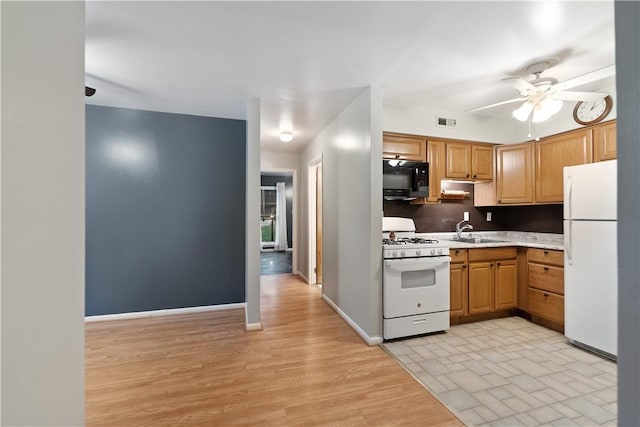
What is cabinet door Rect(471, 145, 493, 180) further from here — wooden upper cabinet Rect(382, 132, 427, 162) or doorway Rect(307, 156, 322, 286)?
doorway Rect(307, 156, 322, 286)

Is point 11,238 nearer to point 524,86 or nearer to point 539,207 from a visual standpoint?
point 524,86

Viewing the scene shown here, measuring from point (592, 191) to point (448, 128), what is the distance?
5.23 feet

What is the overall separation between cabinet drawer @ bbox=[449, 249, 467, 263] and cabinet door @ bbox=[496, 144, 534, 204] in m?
1.13

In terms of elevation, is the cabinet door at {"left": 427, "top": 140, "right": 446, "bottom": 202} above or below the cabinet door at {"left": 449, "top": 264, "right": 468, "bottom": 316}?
above

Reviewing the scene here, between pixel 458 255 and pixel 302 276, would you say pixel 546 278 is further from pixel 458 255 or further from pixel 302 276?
pixel 302 276

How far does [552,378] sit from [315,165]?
155 inches

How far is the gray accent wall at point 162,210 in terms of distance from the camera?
Answer: 10.7 ft

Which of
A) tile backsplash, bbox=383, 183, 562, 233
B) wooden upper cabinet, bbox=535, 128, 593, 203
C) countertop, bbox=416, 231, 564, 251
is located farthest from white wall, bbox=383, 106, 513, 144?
countertop, bbox=416, 231, 564, 251

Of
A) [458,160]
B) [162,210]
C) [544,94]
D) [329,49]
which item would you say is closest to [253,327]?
[162,210]

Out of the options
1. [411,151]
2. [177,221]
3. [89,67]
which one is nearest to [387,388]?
[411,151]

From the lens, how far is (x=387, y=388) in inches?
78.8

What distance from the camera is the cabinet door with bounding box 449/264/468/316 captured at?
310cm

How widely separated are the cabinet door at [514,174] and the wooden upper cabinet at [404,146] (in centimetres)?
117

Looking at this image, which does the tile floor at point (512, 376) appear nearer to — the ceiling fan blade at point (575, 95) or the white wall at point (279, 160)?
the ceiling fan blade at point (575, 95)
